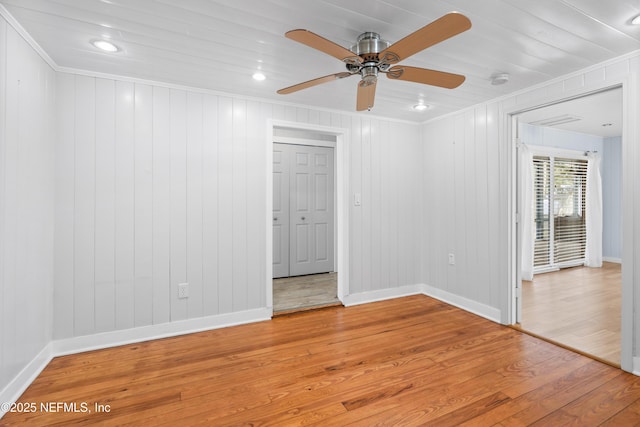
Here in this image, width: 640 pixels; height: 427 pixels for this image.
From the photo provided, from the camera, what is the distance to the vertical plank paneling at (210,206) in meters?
2.95

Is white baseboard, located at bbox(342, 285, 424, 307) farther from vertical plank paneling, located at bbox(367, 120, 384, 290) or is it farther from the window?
A: the window

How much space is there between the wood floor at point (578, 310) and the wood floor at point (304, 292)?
2134 mm

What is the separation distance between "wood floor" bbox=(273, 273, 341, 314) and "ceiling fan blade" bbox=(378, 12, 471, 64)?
107 inches

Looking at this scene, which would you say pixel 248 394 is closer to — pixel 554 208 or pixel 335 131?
pixel 335 131

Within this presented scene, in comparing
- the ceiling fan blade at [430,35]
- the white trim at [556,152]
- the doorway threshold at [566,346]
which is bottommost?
the doorway threshold at [566,346]

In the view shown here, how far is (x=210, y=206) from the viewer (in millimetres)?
2979

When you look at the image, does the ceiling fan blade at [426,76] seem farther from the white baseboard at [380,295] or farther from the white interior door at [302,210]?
the white interior door at [302,210]

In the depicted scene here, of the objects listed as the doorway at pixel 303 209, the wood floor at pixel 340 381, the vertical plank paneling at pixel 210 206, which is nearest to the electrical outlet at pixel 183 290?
the vertical plank paneling at pixel 210 206

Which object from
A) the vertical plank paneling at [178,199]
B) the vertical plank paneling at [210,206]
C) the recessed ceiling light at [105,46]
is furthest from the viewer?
the vertical plank paneling at [210,206]

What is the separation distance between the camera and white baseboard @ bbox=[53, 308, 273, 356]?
2.48 metres

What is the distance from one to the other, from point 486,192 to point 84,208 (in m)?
3.84

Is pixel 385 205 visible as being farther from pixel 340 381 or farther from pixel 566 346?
pixel 340 381

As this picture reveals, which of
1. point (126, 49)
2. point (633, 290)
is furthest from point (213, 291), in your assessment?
point (633, 290)

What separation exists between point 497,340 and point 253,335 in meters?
2.21
